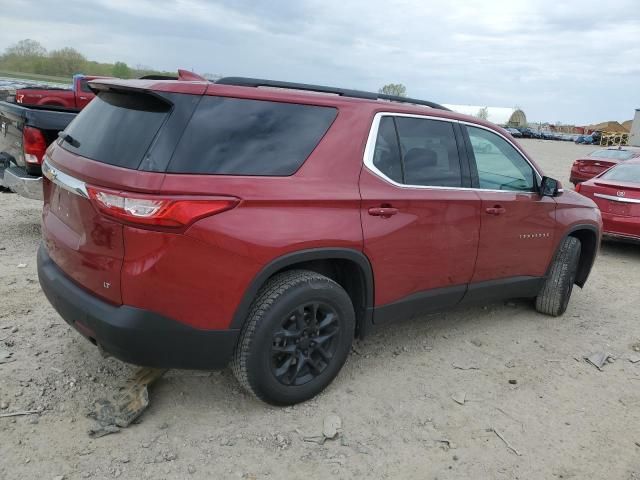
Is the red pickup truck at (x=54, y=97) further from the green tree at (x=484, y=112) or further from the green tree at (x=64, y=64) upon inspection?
the green tree at (x=484, y=112)

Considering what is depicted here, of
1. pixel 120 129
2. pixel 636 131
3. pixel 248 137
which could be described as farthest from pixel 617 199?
pixel 636 131

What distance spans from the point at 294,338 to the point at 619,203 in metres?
6.37

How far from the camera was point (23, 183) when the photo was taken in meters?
5.41

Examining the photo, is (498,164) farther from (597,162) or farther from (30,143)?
(597,162)

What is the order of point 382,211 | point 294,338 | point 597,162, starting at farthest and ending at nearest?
point 597,162, point 382,211, point 294,338

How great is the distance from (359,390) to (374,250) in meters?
0.91

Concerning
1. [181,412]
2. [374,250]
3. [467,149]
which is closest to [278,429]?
[181,412]

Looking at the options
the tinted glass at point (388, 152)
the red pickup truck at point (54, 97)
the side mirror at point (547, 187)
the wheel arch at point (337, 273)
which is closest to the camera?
the wheel arch at point (337, 273)

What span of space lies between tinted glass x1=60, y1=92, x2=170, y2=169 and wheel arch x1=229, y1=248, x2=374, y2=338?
842mm

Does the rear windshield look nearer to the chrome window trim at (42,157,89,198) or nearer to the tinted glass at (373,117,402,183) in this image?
the tinted glass at (373,117,402,183)

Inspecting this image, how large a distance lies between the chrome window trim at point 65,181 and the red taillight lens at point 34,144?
99.2 inches

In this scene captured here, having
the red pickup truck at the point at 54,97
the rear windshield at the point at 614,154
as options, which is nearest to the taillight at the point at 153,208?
the red pickup truck at the point at 54,97

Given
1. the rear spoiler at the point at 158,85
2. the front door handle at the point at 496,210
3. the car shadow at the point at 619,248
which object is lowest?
the car shadow at the point at 619,248

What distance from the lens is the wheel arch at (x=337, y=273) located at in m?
2.81
